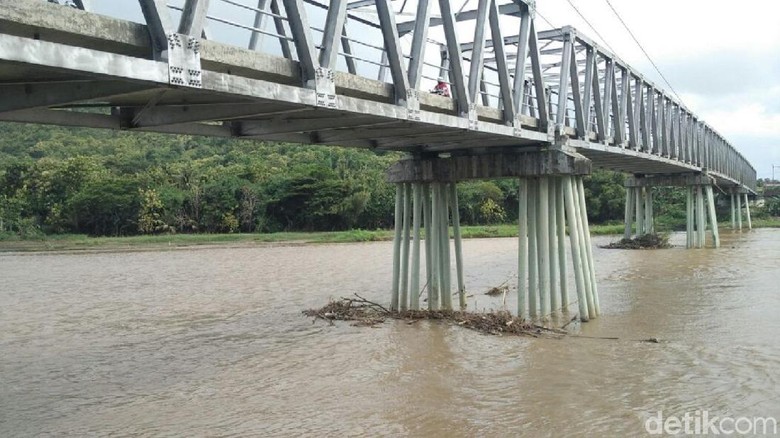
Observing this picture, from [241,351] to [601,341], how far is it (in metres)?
6.56

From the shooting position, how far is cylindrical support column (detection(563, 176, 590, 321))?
14.7m


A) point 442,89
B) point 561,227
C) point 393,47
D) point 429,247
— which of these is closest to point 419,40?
point 393,47

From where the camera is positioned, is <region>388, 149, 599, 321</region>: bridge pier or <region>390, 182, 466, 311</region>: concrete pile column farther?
<region>390, 182, 466, 311</region>: concrete pile column

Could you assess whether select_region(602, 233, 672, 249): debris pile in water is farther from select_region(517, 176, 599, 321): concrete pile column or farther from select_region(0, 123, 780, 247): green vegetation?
select_region(517, 176, 599, 321): concrete pile column

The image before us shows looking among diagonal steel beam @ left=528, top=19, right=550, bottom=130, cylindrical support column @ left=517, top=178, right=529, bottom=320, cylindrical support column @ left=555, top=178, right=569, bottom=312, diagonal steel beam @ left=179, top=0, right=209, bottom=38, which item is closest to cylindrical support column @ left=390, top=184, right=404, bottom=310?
cylindrical support column @ left=517, top=178, right=529, bottom=320

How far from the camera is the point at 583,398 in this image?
9.12 meters

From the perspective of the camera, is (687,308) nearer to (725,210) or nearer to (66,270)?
(66,270)

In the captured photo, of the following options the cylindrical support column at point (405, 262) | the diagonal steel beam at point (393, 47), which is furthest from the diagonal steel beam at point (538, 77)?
the diagonal steel beam at point (393, 47)

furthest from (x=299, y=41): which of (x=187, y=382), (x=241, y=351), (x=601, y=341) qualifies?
(x=601, y=341)

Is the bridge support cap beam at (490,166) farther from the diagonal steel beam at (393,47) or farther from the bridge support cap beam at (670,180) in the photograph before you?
the bridge support cap beam at (670,180)

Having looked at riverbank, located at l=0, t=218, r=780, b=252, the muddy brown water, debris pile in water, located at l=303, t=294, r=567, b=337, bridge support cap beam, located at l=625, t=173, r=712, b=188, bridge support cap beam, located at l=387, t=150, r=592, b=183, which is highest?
bridge support cap beam, located at l=625, t=173, r=712, b=188

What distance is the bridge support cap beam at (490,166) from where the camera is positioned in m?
14.6

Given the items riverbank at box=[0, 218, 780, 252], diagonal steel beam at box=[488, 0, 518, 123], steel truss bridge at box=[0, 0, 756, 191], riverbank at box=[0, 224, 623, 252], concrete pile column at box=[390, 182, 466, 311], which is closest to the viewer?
steel truss bridge at box=[0, 0, 756, 191]

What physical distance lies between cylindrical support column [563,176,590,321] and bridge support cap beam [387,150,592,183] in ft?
2.36
